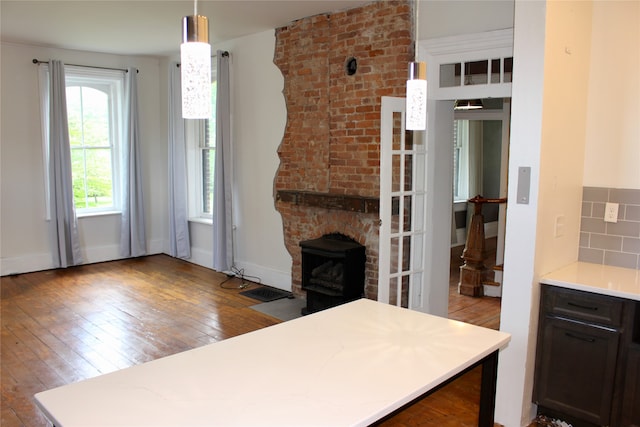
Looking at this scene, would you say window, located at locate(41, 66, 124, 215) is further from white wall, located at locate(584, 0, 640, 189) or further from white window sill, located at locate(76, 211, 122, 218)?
white wall, located at locate(584, 0, 640, 189)

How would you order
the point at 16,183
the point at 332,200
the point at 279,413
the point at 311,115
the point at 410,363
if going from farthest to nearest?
the point at 16,183, the point at 311,115, the point at 332,200, the point at 410,363, the point at 279,413

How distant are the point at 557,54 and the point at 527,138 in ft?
1.63

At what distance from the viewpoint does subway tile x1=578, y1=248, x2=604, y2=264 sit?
3.24m

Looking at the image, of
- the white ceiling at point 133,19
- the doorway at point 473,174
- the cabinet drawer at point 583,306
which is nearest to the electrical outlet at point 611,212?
the cabinet drawer at point 583,306

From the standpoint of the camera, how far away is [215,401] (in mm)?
1465

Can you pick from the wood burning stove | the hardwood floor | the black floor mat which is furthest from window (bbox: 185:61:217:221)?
the wood burning stove

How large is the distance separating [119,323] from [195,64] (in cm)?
383

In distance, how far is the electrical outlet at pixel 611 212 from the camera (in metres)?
3.15

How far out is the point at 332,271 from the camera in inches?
182

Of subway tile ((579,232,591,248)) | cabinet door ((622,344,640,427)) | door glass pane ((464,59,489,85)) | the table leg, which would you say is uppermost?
door glass pane ((464,59,489,85))

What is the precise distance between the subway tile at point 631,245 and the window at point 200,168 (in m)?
5.10

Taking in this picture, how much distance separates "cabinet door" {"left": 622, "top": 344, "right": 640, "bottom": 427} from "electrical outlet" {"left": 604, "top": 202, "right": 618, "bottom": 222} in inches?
34.7

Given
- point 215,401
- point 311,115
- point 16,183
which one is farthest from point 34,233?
point 215,401

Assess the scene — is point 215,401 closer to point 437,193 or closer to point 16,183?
point 437,193
